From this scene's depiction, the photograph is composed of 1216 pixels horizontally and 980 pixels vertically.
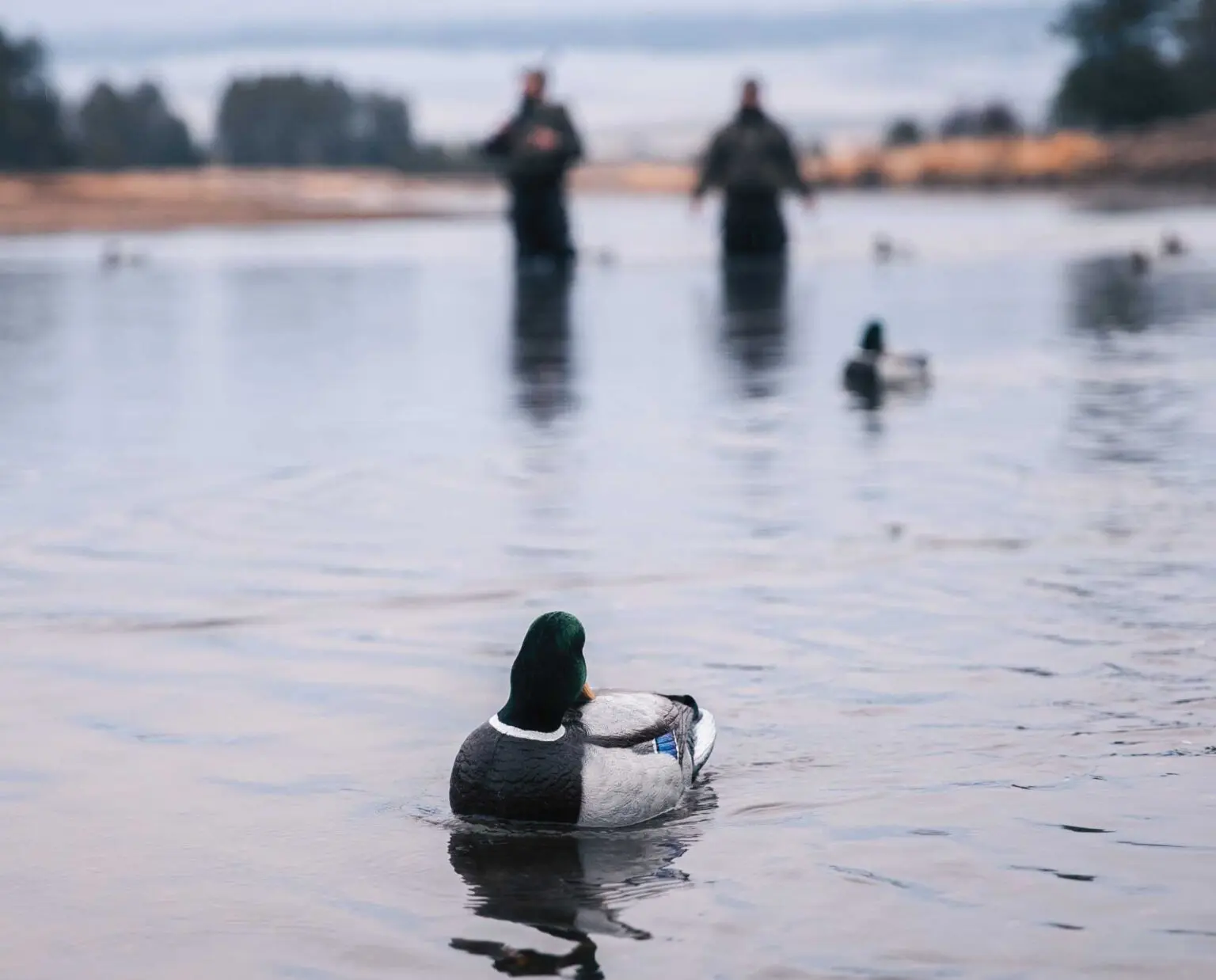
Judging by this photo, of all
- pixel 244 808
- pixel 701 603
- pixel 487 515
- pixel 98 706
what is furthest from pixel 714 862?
pixel 487 515

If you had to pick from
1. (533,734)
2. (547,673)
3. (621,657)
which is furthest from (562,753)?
(621,657)

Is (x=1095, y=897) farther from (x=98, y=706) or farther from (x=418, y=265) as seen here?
(x=418, y=265)

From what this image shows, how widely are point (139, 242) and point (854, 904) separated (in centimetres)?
4579

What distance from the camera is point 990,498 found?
41.3 ft

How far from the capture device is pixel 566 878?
6461mm

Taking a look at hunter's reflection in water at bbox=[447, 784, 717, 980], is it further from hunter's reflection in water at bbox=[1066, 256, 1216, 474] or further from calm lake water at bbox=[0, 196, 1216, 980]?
hunter's reflection in water at bbox=[1066, 256, 1216, 474]

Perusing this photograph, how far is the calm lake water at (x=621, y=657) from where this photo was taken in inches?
240

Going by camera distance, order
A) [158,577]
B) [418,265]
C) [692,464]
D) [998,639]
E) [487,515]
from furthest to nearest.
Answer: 1. [418,265]
2. [692,464]
3. [487,515]
4. [158,577]
5. [998,639]

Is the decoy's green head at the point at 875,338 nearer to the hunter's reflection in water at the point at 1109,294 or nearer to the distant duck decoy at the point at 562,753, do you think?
the hunter's reflection in water at the point at 1109,294

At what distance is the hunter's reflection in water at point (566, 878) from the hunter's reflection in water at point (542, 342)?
954 centimetres

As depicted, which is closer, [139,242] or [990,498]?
[990,498]

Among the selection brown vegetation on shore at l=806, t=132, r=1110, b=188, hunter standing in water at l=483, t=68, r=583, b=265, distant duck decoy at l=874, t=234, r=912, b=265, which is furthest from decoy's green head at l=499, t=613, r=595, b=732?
brown vegetation on shore at l=806, t=132, r=1110, b=188

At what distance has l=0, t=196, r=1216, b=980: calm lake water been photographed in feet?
20.0

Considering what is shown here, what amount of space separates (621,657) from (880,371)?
9431mm
